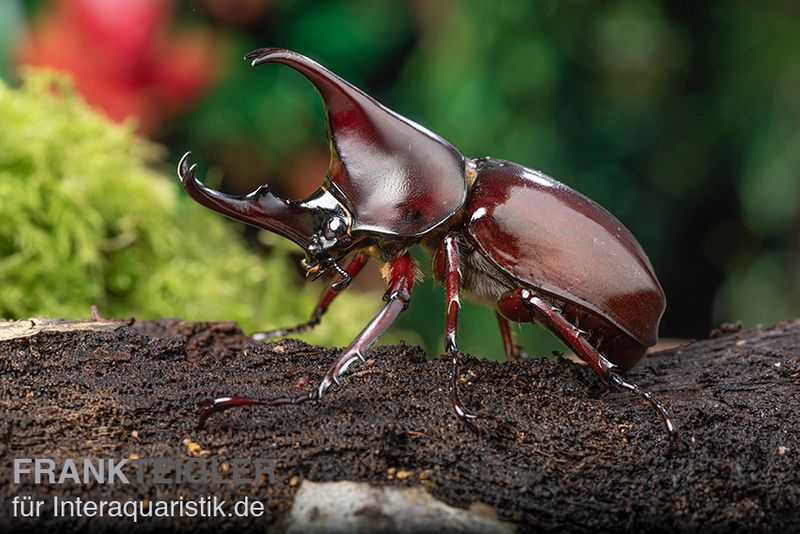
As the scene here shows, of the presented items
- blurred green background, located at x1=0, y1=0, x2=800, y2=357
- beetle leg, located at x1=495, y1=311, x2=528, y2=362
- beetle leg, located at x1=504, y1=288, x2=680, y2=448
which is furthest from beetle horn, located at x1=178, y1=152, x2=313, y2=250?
blurred green background, located at x1=0, y1=0, x2=800, y2=357

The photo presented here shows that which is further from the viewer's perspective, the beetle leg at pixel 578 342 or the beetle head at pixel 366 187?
the beetle head at pixel 366 187

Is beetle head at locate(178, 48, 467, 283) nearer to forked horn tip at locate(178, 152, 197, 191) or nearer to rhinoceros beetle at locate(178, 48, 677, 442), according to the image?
rhinoceros beetle at locate(178, 48, 677, 442)

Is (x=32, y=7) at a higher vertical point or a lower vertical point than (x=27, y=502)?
higher

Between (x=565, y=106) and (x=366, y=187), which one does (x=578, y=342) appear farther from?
(x=565, y=106)

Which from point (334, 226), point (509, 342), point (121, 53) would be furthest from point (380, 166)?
point (121, 53)

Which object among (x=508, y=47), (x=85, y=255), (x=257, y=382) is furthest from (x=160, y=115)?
(x=257, y=382)

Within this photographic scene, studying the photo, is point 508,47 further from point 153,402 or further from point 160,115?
point 153,402

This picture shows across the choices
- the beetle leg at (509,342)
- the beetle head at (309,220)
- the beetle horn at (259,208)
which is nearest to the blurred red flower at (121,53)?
the beetle head at (309,220)

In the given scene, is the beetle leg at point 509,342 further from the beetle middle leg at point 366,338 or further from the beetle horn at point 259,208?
the beetle horn at point 259,208
